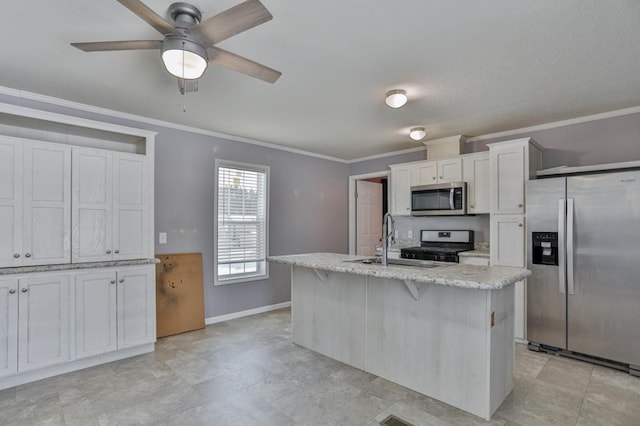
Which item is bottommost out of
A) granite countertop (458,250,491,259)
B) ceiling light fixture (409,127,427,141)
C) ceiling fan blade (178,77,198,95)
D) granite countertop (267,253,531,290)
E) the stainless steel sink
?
granite countertop (458,250,491,259)

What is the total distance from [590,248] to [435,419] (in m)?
2.26

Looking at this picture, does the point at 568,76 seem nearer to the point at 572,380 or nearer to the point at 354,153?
the point at 572,380

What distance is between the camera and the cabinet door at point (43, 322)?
8.90 ft

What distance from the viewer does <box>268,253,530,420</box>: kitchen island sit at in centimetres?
220

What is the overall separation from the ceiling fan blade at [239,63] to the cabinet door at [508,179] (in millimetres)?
2891

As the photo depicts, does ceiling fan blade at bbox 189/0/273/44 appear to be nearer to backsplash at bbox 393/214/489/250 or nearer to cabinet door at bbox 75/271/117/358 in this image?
cabinet door at bbox 75/271/117/358

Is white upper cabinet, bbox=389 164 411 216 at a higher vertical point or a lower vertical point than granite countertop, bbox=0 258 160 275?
higher

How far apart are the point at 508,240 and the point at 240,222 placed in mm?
3397

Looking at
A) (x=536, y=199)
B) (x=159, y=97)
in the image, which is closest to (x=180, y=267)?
(x=159, y=97)

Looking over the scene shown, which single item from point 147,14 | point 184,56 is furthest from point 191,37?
point 147,14

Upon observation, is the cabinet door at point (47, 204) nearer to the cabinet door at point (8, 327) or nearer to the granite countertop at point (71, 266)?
the granite countertop at point (71, 266)

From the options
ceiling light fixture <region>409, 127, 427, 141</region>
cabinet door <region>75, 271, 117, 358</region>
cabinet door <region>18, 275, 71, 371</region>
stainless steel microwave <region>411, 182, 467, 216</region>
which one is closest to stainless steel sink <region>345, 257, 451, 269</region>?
stainless steel microwave <region>411, 182, 467, 216</region>

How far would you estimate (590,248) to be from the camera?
3.12 meters

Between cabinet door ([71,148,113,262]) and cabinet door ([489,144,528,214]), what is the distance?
4.14 m
